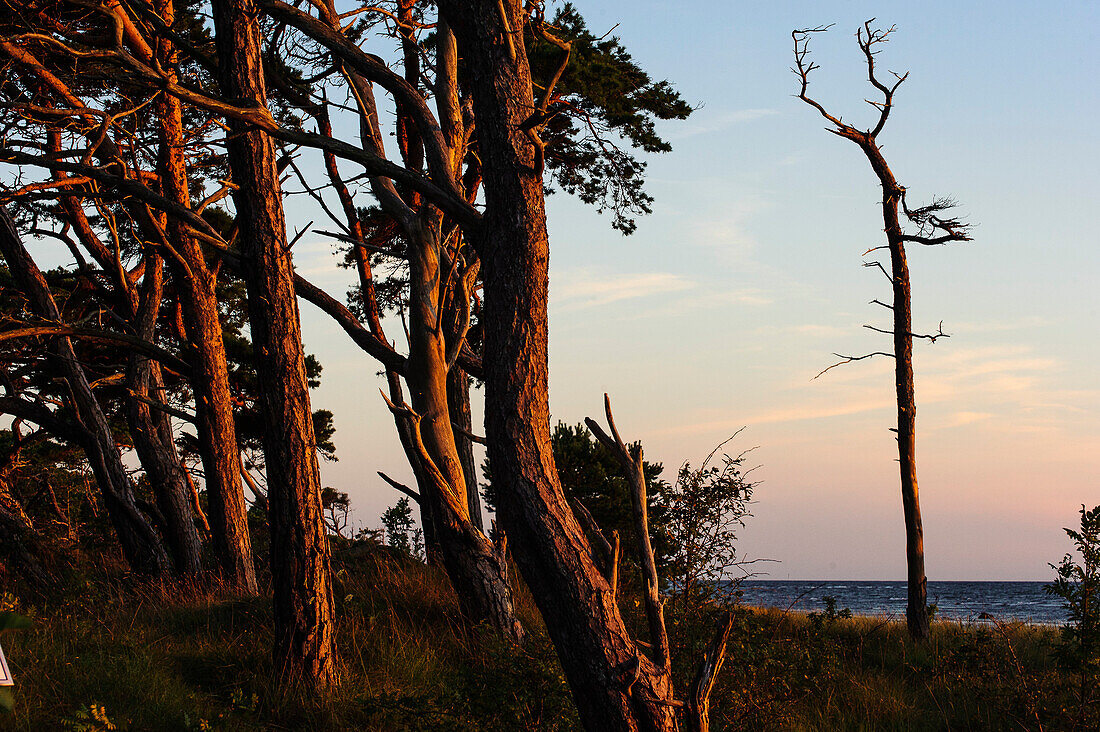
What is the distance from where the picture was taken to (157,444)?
11367 mm

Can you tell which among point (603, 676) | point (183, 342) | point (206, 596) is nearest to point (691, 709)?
point (603, 676)

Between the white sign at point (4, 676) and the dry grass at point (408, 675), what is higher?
the white sign at point (4, 676)

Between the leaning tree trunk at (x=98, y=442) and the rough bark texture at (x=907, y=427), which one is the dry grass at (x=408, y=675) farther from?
the rough bark texture at (x=907, y=427)

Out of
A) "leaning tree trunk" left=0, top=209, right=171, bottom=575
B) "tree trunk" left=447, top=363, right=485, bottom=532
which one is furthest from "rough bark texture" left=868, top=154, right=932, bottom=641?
"leaning tree trunk" left=0, top=209, right=171, bottom=575

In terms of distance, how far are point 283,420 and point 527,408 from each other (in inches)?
122

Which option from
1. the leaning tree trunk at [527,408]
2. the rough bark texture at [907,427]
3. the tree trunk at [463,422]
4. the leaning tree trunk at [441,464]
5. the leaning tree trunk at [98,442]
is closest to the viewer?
the leaning tree trunk at [527,408]

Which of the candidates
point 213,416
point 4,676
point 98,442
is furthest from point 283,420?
point 98,442

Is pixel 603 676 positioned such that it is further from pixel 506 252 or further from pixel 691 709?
pixel 506 252

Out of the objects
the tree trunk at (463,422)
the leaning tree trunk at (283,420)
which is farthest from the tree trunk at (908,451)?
the leaning tree trunk at (283,420)

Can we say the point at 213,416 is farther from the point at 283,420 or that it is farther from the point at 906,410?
the point at 906,410

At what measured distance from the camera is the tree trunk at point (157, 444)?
11016 mm

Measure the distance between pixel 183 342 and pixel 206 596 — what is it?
584cm

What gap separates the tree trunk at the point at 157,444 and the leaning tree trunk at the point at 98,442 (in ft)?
1.11

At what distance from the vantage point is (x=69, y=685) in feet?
19.2
